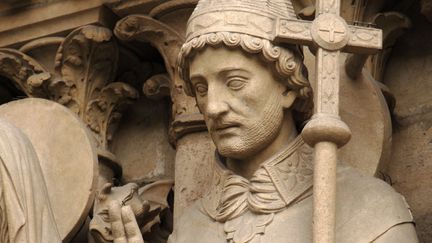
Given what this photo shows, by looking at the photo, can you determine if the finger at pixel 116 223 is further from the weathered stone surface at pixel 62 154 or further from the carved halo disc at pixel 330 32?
the carved halo disc at pixel 330 32

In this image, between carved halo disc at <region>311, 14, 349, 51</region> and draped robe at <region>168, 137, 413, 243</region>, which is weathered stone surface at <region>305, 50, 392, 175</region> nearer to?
draped robe at <region>168, 137, 413, 243</region>

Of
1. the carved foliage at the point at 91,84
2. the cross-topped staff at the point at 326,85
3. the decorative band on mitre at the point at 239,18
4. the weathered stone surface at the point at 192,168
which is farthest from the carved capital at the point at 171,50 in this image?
the cross-topped staff at the point at 326,85

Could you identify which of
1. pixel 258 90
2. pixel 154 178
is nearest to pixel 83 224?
pixel 154 178

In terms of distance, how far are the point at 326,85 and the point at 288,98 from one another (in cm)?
38

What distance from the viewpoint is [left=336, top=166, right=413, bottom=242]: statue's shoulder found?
28.6 feet

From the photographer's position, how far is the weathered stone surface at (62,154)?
9.58 m

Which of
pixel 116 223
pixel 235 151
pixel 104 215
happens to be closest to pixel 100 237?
pixel 104 215

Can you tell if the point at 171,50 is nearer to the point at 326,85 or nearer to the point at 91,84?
the point at 91,84

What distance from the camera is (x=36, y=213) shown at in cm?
898

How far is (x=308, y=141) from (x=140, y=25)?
1424mm

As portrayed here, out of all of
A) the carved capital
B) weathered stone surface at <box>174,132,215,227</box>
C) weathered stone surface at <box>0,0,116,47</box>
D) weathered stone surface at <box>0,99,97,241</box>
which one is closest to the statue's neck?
weathered stone surface at <box>174,132,215,227</box>

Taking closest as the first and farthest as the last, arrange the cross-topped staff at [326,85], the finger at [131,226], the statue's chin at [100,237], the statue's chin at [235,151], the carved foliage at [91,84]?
the cross-topped staff at [326,85]
the statue's chin at [235,151]
the finger at [131,226]
the statue's chin at [100,237]
the carved foliage at [91,84]

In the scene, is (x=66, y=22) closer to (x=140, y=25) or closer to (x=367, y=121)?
(x=140, y=25)

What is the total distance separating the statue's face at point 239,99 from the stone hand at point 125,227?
1.33 feet
